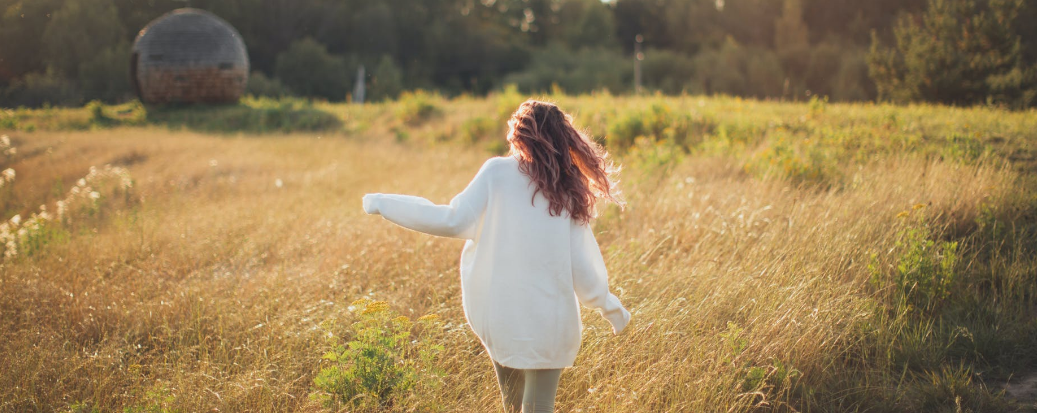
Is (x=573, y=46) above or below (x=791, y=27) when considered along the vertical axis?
below

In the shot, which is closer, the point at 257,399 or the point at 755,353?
the point at 257,399

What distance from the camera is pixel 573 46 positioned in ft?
137

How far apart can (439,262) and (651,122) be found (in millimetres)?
6203

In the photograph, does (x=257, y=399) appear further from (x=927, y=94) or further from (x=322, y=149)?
(x=927, y=94)

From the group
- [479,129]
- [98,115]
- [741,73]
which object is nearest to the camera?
[479,129]

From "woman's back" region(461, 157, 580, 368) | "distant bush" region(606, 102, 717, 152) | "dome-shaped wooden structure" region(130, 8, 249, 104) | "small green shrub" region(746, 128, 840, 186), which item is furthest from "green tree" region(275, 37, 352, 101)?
"woman's back" region(461, 157, 580, 368)

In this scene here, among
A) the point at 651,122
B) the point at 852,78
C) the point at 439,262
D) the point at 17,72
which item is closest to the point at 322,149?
the point at 651,122

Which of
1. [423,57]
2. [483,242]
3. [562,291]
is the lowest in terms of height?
[423,57]

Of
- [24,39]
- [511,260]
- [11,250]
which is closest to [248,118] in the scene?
[24,39]

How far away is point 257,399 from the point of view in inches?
128

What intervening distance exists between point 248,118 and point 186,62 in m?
3.03

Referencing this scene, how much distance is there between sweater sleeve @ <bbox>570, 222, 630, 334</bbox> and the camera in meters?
2.71

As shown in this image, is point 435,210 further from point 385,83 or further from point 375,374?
point 385,83

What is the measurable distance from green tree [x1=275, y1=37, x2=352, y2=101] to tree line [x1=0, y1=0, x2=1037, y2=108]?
0.25 ft
